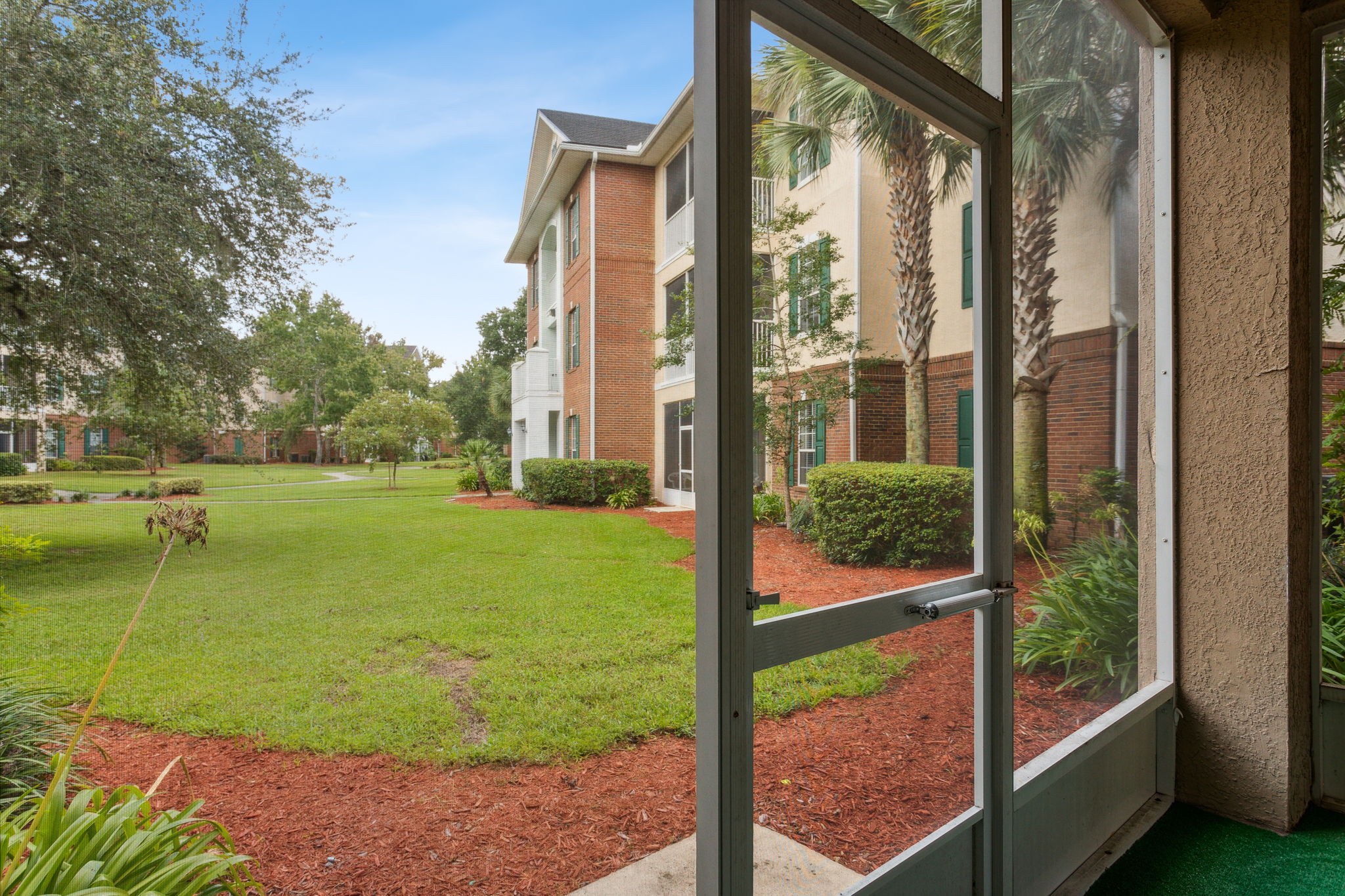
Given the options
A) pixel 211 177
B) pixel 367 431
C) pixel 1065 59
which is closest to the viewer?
pixel 1065 59

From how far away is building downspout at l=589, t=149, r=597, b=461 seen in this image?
10.6 m

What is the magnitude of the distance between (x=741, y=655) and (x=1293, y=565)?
6.57ft

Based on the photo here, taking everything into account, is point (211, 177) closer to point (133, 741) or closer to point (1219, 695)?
point (133, 741)

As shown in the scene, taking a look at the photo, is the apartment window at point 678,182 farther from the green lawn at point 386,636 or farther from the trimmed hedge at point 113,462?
the trimmed hedge at point 113,462

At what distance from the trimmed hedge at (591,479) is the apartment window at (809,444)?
349 inches

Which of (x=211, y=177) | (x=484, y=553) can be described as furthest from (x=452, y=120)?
(x=484, y=553)

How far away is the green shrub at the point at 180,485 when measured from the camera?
6418mm

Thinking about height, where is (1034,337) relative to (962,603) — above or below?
above

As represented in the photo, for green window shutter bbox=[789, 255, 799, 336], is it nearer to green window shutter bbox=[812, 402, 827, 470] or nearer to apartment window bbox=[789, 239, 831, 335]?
apartment window bbox=[789, 239, 831, 335]

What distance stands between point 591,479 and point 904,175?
916cm

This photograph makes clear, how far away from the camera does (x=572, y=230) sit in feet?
39.2

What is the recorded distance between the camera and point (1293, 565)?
1877 millimetres

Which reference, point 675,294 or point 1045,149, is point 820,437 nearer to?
point 1045,149

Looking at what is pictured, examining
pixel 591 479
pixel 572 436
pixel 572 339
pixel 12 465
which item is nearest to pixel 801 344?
pixel 12 465
